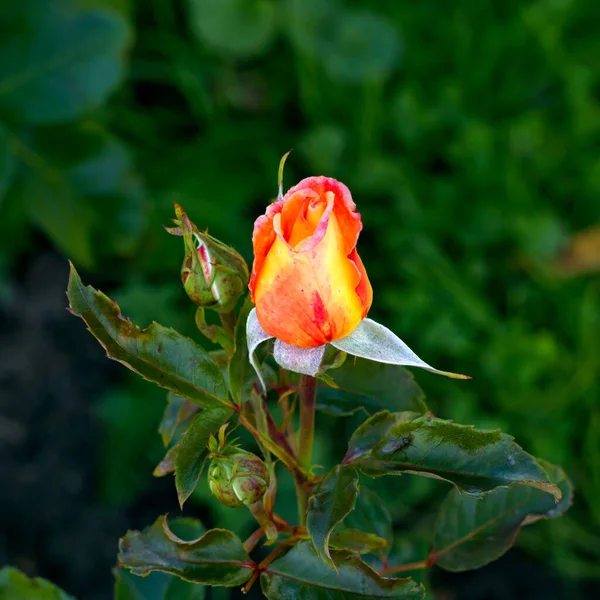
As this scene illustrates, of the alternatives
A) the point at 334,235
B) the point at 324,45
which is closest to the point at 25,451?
the point at 324,45

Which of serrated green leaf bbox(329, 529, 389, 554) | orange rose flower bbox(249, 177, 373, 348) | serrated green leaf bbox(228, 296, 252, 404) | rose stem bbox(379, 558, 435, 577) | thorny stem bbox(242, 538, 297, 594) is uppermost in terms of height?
orange rose flower bbox(249, 177, 373, 348)

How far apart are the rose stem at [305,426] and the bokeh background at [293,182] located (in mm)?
735

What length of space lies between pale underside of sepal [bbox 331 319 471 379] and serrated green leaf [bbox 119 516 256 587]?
0.51 ft

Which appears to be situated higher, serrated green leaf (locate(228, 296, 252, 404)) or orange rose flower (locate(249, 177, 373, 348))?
orange rose flower (locate(249, 177, 373, 348))

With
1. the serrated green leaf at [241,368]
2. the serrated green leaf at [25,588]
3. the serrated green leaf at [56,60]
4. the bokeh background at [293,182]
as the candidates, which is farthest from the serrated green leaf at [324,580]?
the serrated green leaf at [56,60]

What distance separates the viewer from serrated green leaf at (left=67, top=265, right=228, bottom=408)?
18.5 inches

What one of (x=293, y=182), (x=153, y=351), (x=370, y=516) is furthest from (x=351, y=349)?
(x=293, y=182)

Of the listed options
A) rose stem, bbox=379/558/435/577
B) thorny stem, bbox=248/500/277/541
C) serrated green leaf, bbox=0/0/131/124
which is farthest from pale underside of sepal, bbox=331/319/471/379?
serrated green leaf, bbox=0/0/131/124

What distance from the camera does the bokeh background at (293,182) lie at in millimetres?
1405

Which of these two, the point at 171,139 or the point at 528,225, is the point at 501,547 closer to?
the point at 528,225

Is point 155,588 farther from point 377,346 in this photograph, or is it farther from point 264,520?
point 377,346

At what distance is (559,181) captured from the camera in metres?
1.67

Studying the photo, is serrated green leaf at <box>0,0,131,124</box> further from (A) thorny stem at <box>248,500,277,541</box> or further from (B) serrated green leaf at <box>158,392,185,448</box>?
(A) thorny stem at <box>248,500,277,541</box>

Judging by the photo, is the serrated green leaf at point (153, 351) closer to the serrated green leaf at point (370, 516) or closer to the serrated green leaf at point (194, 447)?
the serrated green leaf at point (194, 447)
